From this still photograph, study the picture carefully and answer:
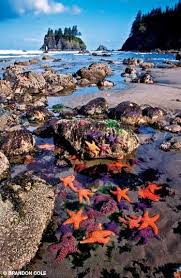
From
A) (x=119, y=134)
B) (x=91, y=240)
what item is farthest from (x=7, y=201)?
(x=119, y=134)

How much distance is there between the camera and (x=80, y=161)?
885cm

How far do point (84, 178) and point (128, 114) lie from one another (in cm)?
509

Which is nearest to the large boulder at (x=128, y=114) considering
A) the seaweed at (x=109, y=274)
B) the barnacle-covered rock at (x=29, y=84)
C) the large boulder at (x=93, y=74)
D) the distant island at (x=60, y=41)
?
the seaweed at (x=109, y=274)

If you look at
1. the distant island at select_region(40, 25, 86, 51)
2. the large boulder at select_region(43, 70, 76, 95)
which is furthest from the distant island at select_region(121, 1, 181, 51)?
the large boulder at select_region(43, 70, 76, 95)

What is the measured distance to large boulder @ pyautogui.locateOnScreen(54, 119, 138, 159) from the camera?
8922 millimetres

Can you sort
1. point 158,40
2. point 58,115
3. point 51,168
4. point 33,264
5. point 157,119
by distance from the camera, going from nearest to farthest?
point 33,264, point 51,168, point 157,119, point 58,115, point 158,40

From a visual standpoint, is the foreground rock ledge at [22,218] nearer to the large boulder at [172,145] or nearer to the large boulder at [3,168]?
the large boulder at [3,168]

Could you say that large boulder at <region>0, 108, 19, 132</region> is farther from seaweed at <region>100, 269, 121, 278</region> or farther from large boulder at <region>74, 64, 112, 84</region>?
large boulder at <region>74, 64, 112, 84</region>

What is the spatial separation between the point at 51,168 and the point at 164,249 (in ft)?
13.2

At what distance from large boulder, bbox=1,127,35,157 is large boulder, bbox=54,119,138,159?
1051mm

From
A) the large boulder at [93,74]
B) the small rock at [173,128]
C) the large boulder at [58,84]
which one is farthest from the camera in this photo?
the large boulder at [93,74]

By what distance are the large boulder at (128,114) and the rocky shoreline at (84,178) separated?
0.04 m

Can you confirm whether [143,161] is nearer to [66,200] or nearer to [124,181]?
[124,181]

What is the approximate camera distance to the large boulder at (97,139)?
8.92 metres
